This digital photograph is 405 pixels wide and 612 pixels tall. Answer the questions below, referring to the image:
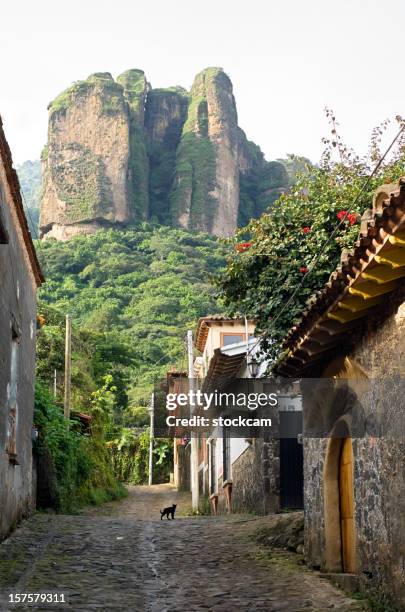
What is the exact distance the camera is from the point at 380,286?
20.8ft

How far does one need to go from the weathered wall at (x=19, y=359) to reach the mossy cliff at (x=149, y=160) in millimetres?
67494

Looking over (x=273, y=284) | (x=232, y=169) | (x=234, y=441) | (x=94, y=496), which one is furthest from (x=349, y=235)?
(x=232, y=169)

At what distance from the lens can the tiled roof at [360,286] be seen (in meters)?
5.19

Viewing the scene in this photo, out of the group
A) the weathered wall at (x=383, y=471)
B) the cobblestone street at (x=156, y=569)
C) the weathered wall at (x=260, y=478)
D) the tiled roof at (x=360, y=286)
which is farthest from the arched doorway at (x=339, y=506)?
the weathered wall at (x=260, y=478)

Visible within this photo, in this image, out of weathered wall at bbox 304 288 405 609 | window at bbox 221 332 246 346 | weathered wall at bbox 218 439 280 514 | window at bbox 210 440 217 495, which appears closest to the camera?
weathered wall at bbox 304 288 405 609

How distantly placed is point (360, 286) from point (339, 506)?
3.32 meters

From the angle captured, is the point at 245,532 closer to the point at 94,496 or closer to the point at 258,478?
the point at 258,478

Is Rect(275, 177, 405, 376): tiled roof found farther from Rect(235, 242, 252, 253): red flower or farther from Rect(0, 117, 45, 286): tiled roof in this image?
Rect(235, 242, 252, 253): red flower

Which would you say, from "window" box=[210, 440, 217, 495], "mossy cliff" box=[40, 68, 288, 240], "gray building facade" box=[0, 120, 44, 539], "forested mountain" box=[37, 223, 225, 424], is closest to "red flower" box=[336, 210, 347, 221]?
"gray building facade" box=[0, 120, 44, 539]

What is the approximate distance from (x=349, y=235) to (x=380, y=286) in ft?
19.9

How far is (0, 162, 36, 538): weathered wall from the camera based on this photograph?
10367mm

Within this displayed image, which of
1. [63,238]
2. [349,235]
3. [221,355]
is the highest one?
[63,238]

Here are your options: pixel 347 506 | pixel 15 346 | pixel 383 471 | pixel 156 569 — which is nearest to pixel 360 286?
pixel 383 471

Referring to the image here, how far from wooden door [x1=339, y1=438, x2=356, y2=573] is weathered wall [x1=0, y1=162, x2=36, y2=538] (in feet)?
14.1
